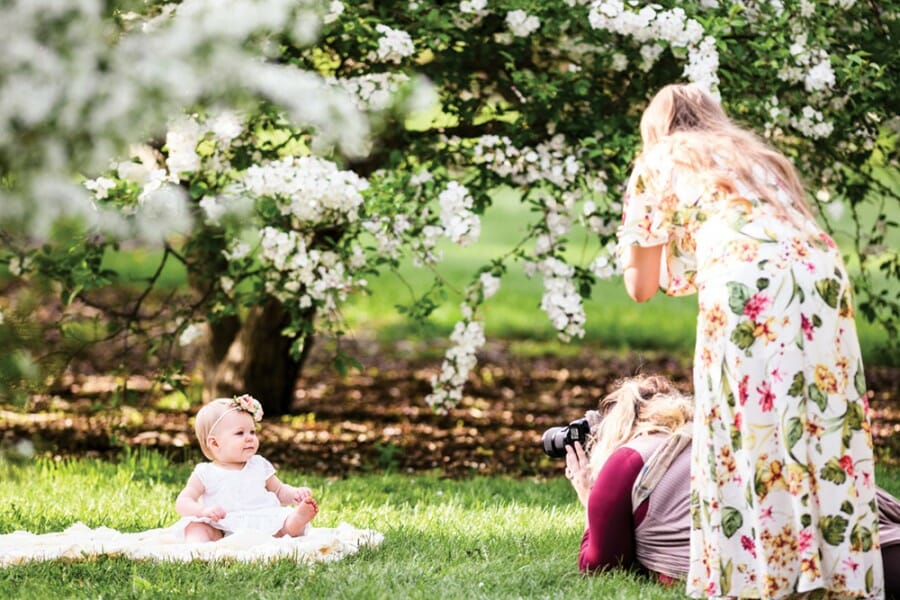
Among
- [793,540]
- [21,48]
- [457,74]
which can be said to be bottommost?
[793,540]

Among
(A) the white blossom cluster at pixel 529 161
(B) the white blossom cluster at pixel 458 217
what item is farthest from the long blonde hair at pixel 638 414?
(A) the white blossom cluster at pixel 529 161

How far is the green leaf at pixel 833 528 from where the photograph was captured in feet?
9.00

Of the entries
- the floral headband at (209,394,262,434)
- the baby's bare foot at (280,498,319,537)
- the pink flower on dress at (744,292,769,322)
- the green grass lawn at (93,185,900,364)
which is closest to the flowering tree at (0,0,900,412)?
the floral headband at (209,394,262,434)

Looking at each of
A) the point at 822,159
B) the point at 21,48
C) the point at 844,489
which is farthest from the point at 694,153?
the point at 822,159

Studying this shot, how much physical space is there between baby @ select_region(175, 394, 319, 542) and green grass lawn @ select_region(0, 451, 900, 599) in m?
0.33

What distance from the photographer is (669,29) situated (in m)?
4.76

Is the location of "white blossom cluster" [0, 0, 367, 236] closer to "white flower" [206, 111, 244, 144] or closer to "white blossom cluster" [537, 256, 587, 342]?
"white flower" [206, 111, 244, 144]

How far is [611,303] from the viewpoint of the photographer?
546 inches

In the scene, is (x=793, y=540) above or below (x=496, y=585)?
above

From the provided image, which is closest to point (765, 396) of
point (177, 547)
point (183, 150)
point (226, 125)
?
point (177, 547)

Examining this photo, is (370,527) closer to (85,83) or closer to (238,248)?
(238,248)

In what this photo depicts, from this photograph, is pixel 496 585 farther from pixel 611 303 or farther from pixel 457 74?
pixel 611 303

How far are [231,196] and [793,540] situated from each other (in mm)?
3103

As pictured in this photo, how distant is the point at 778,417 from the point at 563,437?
0.89 meters
